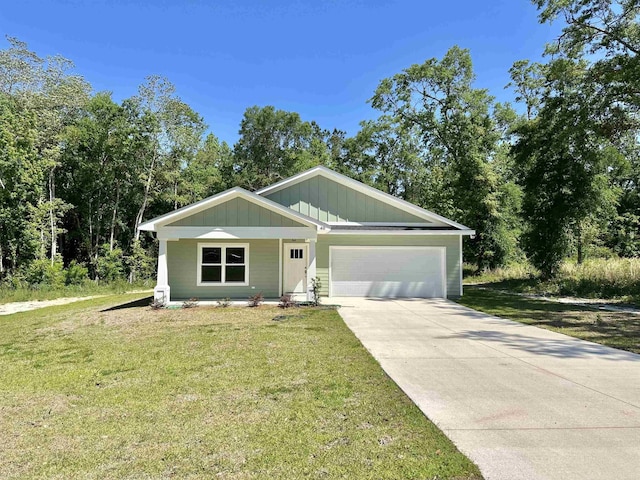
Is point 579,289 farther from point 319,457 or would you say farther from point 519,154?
point 319,457

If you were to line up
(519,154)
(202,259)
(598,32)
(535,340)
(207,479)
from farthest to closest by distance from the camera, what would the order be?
(519,154) < (598,32) < (202,259) < (535,340) < (207,479)

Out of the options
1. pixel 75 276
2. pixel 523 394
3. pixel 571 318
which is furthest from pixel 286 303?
pixel 75 276

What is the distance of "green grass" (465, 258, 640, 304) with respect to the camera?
14.9 m

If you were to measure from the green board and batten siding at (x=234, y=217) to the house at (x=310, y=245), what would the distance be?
0.11 ft

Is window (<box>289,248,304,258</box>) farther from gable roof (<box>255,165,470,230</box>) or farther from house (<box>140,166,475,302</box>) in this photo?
gable roof (<box>255,165,470,230</box>)

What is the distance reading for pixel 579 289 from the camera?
53.9 ft

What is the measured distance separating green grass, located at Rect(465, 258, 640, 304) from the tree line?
39.4 inches

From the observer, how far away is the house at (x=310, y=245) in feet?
43.0

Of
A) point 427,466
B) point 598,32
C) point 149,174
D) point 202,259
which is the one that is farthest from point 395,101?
point 427,466

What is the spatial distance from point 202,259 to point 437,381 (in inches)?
424

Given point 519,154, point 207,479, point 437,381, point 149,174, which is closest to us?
point 207,479

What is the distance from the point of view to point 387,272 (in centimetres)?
1602

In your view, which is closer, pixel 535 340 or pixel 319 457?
pixel 319 457

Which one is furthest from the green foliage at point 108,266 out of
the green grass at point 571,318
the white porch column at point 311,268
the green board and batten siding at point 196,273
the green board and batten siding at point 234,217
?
the green grass at point 571,318
